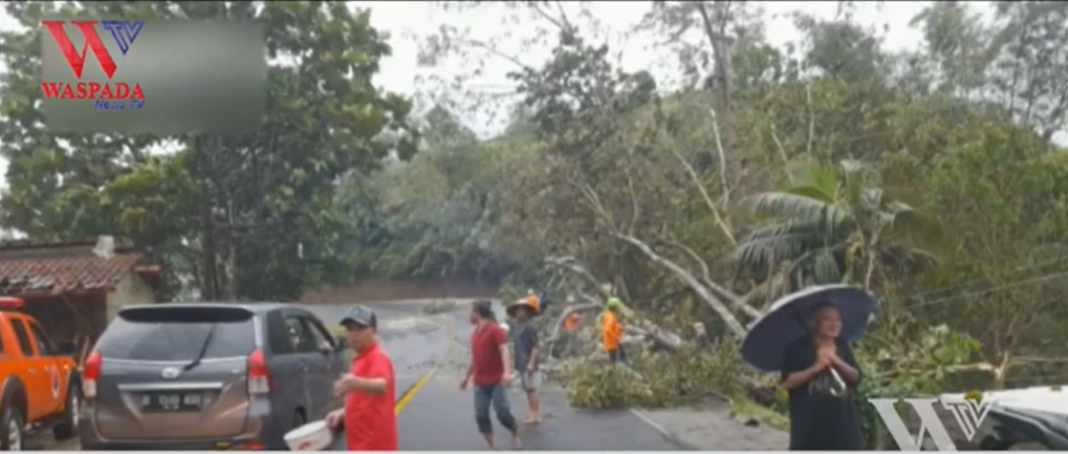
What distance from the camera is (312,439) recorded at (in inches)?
173

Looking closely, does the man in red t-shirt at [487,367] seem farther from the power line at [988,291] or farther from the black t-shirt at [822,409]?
the power line at [988,291]

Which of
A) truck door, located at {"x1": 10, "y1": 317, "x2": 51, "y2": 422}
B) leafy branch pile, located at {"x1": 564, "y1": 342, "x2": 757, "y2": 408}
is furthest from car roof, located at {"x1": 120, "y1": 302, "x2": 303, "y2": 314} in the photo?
leafy branch pile, located at {"x1": 564, "y1": 342, "x2": 757, "y2": 408}

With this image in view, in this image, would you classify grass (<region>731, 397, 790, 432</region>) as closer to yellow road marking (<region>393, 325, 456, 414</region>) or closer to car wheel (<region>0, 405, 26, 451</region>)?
yellow road marking (<region>393, 325, 456, 414</region>)

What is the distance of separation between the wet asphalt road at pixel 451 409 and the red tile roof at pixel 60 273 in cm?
79

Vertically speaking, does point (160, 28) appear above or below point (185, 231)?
above

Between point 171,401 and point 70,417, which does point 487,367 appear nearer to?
point 171,401

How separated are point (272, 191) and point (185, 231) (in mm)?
371

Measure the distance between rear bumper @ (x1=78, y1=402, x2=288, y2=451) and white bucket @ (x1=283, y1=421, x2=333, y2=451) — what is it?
0.14m

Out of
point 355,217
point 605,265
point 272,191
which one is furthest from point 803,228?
point 272,191

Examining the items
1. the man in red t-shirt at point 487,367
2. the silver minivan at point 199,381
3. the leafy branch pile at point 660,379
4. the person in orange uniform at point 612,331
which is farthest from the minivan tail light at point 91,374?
the person in orange uniform at point 612,331

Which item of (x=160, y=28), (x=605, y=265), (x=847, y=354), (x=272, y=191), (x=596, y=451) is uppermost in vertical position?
(x=160, y=28)

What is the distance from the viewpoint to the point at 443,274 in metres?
4.93

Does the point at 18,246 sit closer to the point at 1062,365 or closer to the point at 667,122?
the point at 667,122

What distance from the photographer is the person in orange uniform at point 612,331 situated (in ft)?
17.6
